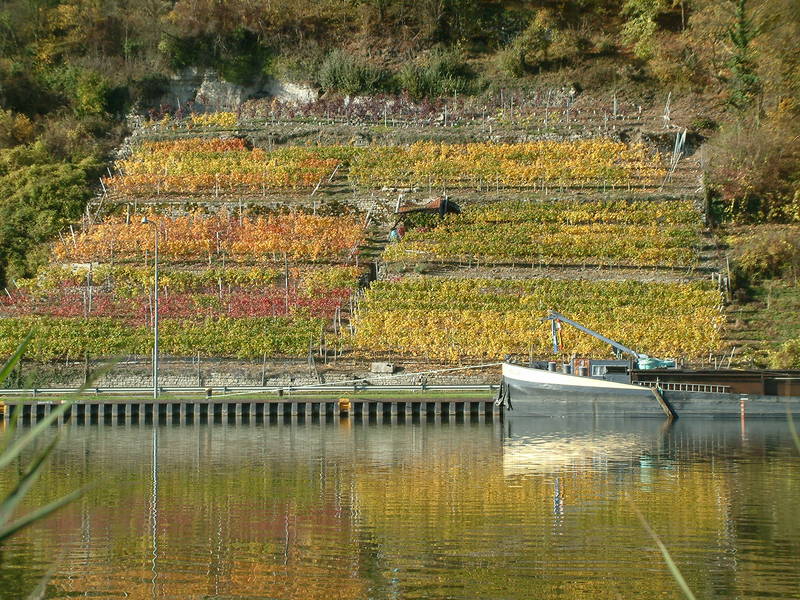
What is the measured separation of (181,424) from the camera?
41.0 metres

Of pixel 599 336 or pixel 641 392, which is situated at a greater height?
pixel 599 336

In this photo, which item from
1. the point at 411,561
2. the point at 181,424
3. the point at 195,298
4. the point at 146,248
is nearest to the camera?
the point at 411,561

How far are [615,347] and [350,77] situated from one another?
92.3 feet

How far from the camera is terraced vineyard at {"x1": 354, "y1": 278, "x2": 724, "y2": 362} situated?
47.2m

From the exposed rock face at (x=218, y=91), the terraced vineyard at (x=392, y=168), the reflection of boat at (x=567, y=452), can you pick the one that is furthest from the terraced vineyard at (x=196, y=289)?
the reflection of boat at (x=567, y=452)

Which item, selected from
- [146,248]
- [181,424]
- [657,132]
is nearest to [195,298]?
[146,248]

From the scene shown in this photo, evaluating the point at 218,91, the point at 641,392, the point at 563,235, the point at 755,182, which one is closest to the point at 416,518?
the point at 641,392

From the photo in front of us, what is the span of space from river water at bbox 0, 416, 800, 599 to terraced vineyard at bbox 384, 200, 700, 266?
1715 centimetres

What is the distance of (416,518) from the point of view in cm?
2194

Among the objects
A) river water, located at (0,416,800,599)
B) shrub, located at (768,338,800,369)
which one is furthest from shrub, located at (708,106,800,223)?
river water, located at (0,416,800,599)

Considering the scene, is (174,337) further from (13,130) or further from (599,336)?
(13,130)

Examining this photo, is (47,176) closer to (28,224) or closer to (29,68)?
(28,224)

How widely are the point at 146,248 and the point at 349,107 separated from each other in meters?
16.7

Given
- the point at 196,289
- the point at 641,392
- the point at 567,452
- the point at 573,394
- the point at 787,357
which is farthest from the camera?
the point at 196,289
